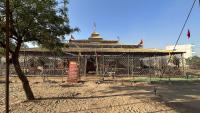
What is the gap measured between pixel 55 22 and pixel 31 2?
1.53 meters

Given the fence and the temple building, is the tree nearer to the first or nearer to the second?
the temple building

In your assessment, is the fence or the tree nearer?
the tree

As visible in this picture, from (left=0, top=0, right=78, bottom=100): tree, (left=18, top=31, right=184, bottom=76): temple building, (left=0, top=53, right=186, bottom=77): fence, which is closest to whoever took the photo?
(left=0, top=0, right=78, bottom=100): tree

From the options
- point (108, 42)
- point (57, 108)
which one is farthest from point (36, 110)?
point (108, 42)

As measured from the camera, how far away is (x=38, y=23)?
1311 centimetres

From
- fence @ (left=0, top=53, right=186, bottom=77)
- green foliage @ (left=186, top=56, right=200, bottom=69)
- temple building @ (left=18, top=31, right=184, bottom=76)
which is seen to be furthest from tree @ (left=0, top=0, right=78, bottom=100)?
green foliage @ (left=186, top=56, right=200, bottom=69)

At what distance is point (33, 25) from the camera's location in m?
13.0

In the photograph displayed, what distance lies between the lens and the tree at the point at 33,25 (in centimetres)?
1235

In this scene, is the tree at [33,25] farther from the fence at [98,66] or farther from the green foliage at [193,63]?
the green foliage at [193,63]

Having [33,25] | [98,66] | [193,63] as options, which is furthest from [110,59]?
[193,63]

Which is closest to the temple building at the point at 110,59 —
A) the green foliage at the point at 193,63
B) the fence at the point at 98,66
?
the fence at the point at 98,66

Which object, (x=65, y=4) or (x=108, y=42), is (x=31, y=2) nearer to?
(x=65, y=4)

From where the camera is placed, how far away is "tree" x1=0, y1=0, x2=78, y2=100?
40.5ft

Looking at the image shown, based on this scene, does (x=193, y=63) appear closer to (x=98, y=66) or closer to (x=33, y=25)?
(x=98, y=66)
